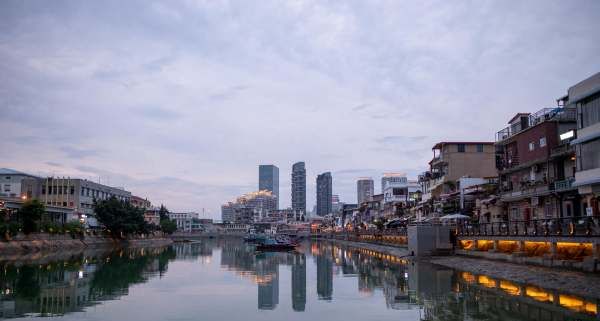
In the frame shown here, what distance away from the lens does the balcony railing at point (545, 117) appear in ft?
141

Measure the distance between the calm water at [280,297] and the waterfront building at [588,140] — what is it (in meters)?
8.30

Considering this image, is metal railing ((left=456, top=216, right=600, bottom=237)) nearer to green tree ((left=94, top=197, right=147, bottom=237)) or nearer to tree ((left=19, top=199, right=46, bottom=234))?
tree ((left=19, top=199, right=46, bottom=234))

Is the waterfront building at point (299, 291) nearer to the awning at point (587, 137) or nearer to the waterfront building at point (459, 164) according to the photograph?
the awning at point (587, 137)

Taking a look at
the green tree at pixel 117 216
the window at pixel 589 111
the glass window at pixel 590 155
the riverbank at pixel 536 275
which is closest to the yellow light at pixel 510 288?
the riverbank at pixel 536 275

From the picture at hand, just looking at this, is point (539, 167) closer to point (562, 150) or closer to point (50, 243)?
point (562, 150)

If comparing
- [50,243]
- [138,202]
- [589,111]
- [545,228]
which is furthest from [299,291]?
[138,202]

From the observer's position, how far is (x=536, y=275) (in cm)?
3269

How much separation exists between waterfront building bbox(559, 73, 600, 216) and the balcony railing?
727 centimetres

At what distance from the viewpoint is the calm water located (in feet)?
79.4

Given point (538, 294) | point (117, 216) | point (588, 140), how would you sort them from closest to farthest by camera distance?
point (538, 294), point (588, 140), point (117, 216)

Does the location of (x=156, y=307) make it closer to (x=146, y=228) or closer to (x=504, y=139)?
(x=504, y=139)

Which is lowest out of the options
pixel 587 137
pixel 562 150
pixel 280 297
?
pixel 280 297

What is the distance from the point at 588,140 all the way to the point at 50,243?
240 ft

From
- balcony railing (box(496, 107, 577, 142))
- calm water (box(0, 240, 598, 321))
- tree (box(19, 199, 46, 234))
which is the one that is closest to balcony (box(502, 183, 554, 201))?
balcony railing (box(496, 107, 577, 142))
